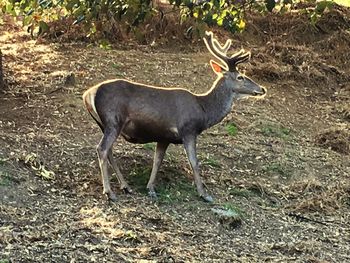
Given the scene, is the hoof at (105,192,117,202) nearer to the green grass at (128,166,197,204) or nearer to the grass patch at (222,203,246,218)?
the green grass at (128,166,197,204)

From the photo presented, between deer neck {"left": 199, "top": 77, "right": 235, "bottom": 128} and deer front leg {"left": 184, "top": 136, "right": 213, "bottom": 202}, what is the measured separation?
0.43 metres

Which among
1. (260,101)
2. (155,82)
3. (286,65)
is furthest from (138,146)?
(286,65)

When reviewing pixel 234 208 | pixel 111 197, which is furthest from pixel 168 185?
pixel 111 197

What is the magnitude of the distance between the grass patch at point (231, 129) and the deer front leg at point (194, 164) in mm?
2581

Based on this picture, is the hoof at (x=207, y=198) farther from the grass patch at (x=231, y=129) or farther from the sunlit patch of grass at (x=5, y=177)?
the grass patch at (x=231, y=129)

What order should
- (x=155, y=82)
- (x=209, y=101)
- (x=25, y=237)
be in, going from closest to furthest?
(x=25, y=237), (x=209, y=101), (x=155, y=82)

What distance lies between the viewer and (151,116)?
7531mm

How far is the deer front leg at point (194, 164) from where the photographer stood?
7676mm

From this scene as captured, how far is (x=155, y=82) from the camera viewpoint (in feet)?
38.2

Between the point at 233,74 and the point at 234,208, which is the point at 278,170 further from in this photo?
the point at 234,208

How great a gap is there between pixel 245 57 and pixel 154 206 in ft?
6.61

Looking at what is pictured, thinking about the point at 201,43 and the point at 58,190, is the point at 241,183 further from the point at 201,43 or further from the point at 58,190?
the point at 201,43

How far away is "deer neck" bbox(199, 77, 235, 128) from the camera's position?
8.06 m

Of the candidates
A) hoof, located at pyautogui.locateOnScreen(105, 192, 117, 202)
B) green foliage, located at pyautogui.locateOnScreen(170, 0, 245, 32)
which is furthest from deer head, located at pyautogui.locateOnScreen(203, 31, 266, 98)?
hoof, located at pyautogui.locateOnScreen(105, 192, 117, 202)
